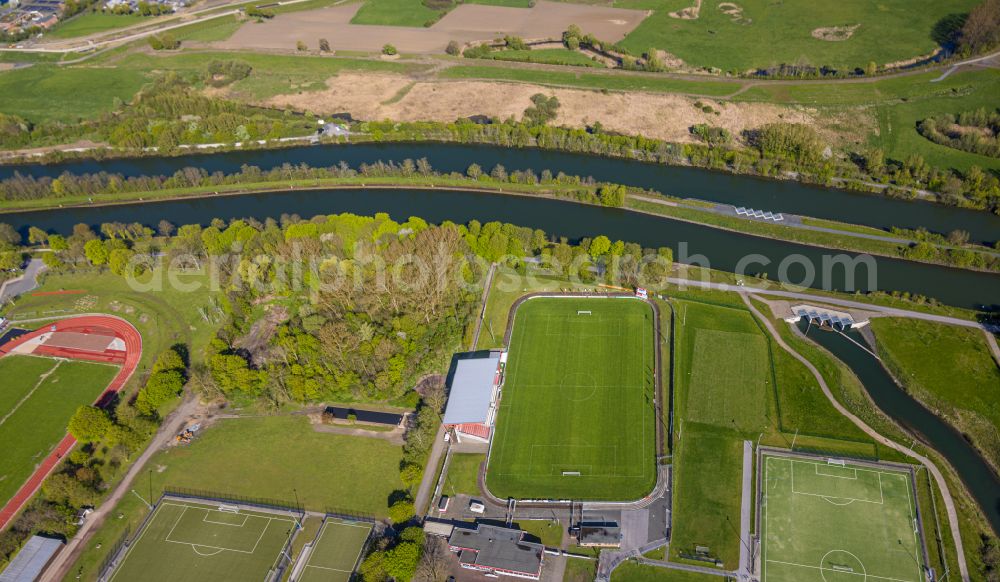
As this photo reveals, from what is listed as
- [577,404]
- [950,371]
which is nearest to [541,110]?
[577,404]

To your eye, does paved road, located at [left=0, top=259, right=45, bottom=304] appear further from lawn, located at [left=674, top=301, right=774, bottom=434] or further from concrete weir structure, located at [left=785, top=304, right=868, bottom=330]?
concrete weir structure, located at [left=785, top=304, right=868, bottom=330]

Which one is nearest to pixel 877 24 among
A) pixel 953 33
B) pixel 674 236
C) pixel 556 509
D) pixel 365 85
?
pixel 953 33

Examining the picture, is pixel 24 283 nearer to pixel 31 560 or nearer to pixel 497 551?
pixel 31 560

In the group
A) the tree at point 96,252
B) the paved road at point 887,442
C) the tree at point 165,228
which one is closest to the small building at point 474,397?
the paved road at point 887,442

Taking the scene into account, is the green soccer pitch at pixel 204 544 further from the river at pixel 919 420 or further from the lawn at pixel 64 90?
the lawn at pixel 64 90

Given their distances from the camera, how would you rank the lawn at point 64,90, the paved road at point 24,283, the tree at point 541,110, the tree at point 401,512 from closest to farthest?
the tree at point 401,512, the paved road at point 24,283, the tree at point 541,110, the lawn at point 64,90
